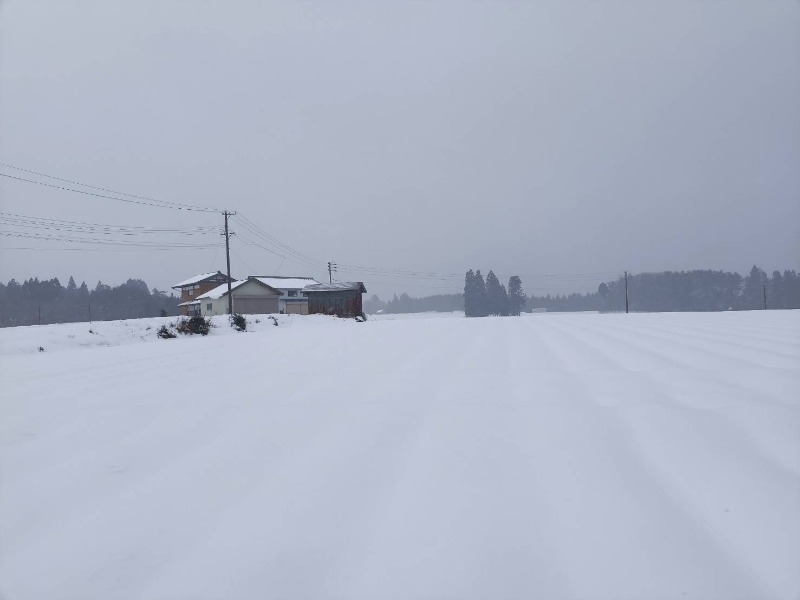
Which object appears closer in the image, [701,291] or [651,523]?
[651,523]

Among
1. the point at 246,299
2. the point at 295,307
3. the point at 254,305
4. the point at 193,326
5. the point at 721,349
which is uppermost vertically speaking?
the point at 246,299

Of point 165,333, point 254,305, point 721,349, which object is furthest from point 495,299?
point 721,349

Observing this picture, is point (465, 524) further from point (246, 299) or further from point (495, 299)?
point (495, 299)

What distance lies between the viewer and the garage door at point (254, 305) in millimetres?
33406

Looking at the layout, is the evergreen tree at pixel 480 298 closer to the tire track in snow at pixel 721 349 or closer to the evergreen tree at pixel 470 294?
the evergreen tree at pixel 470 294

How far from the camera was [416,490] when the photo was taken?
1398 millimetres

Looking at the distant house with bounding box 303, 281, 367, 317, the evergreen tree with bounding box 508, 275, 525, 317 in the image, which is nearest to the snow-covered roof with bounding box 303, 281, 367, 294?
the distant house with bounding box 303, 281, 367, 317

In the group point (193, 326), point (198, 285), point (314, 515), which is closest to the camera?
point (314, 515)

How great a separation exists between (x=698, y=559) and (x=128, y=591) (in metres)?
1.39

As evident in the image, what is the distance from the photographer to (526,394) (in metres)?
2.41

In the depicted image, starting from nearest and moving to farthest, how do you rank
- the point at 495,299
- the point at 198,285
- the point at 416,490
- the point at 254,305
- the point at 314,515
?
the point at 314,515
the point at 416,490
the point at 254,305
the point at 198,285
the point at 495,299

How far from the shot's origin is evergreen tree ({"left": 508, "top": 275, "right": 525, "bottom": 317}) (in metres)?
60.0

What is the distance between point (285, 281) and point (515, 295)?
35.5m

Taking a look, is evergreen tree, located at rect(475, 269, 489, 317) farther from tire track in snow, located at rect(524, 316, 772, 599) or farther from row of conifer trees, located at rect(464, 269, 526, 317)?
tire track in snow, located at rect(524, 316, 772, 599)
